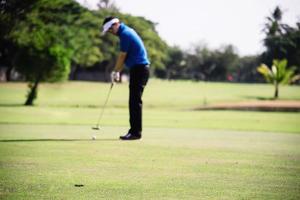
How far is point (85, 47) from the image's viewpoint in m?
89.2

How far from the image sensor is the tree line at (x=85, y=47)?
33.0 meters

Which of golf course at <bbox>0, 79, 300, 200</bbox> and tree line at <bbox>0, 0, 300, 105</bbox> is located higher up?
tree line at <bbox>0, 0, 300, 105</bbox>

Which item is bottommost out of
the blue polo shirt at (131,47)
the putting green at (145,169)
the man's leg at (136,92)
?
the putting green at (145,169)

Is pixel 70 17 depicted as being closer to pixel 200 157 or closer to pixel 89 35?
pixel 89 35

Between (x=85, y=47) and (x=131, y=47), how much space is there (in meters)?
79.5

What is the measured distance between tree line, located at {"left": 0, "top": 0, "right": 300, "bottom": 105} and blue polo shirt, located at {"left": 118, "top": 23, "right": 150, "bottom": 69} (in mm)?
11195

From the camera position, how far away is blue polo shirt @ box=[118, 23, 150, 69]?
34.6 feet

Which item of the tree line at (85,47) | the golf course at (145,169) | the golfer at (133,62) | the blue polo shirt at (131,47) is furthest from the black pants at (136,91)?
the tree line at (85,47)

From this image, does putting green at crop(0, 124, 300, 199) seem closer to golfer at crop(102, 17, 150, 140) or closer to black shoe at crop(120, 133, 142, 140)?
black shoe at crop(120, 133, 142, 140)

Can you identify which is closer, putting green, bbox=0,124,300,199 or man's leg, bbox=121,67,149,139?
putting green, bbox=0,124,300,199

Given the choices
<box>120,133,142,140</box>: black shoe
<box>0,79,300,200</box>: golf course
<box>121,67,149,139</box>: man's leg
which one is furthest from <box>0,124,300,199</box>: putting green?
<box>121,67,149,139</box>: man's leg

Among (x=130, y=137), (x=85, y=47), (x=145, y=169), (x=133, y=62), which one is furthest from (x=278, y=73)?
(x=145, y=169)

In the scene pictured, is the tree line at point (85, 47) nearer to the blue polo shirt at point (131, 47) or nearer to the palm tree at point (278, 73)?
the palm tree at point (278, 73)

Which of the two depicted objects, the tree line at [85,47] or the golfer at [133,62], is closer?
the golfer at [133,62]
